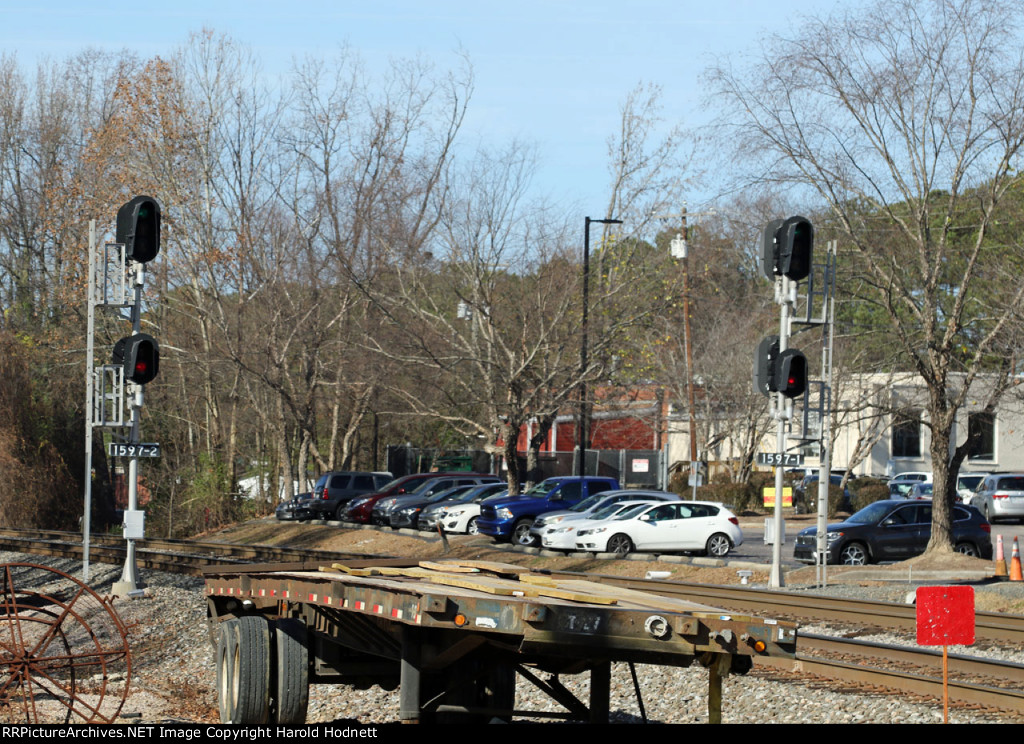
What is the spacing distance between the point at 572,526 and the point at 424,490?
35.0 feet

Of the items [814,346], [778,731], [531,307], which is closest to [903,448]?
[814,346]

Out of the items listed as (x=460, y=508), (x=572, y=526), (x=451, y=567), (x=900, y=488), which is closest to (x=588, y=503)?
(x=572, y=526)

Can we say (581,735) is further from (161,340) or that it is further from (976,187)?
(161,340)

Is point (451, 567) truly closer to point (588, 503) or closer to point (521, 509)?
point (588, 503)

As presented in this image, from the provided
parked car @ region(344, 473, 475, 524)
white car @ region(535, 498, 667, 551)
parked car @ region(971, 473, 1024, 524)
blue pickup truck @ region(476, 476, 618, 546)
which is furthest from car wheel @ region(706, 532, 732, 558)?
parked car @ region(971, 473, 1024, 524)

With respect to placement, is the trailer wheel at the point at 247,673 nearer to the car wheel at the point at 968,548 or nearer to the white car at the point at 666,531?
the white car at the point at 666,531

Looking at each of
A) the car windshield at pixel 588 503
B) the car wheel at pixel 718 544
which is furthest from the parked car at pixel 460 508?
the car wheel at pixel 718 544

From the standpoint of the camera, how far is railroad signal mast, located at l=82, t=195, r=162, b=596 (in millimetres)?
19000

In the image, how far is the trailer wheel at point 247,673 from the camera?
8.24 meters

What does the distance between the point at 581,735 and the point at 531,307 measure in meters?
27.4

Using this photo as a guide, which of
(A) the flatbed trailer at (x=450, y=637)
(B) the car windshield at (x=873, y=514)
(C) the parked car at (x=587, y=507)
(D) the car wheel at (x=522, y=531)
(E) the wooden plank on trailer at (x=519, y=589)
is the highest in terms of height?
(E) the wooden plank on trailer at (x=519, y=589)

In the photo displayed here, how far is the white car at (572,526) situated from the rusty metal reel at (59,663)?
11.5m

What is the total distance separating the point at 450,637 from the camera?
6445 millimetres

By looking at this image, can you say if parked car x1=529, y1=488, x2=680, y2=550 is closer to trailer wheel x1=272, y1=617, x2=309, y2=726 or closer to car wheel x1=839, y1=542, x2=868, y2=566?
car wheel x1=839, y1=542, x2=868, y2=566
